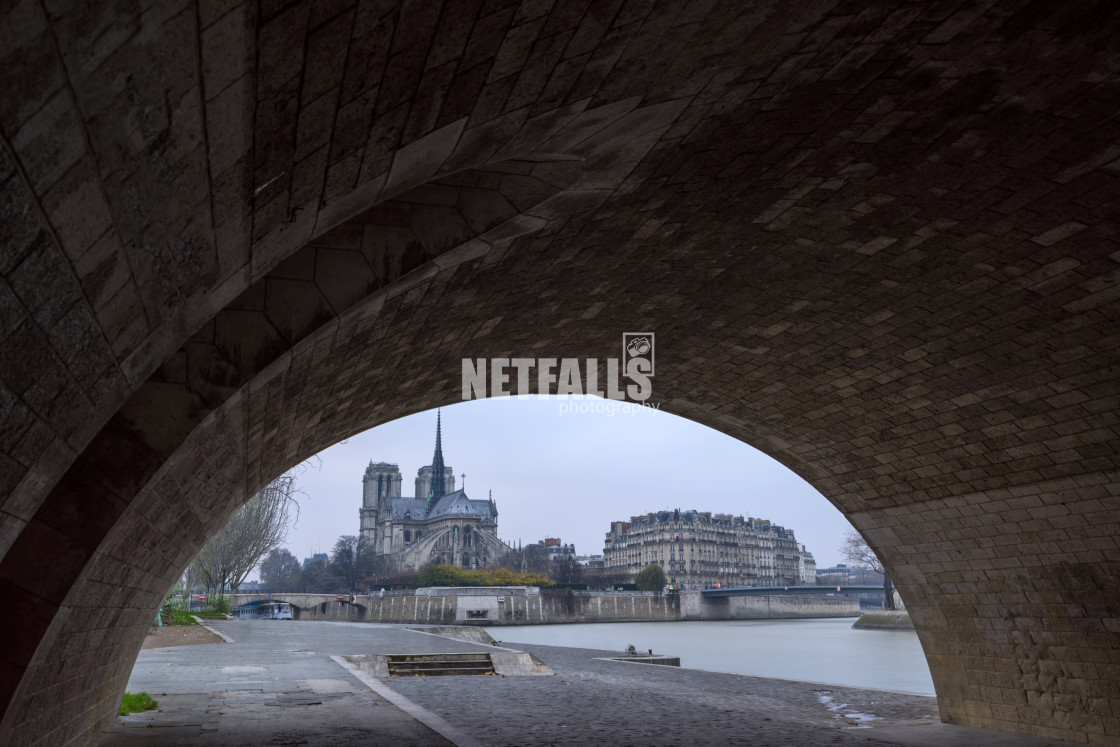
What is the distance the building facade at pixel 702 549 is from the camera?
129m

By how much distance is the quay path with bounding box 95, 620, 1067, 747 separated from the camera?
398 inches

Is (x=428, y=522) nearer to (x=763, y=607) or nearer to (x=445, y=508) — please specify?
(x=445, y=508)

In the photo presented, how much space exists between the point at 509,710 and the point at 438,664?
7804 millimetres

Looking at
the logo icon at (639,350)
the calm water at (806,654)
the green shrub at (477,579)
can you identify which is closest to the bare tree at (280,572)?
the green shrub at (477,579)

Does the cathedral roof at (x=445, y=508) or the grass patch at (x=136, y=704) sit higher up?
the cathedral roof at (x=445, y=508)

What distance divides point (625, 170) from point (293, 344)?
243 cm

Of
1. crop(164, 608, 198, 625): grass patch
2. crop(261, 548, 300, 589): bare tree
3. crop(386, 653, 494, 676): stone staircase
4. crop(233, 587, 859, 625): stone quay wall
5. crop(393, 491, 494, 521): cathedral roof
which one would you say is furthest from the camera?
crop(261, 548, 300, 589): bare tree

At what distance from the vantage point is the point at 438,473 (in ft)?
532

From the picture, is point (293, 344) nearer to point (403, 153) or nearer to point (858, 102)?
point (403, 153)

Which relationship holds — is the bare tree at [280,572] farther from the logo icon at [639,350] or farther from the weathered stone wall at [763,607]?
the logo icon at [639,350]

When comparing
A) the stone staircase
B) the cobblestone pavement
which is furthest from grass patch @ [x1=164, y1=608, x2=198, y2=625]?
the stone staircase

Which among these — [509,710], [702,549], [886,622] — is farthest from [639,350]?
[702,549]

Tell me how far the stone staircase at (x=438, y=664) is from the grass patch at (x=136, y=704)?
28.4ft

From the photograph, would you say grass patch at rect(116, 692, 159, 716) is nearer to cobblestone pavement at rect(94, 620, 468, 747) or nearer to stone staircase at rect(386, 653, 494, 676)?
cobblestone pavement at rect(94, 620, 468, 747)
